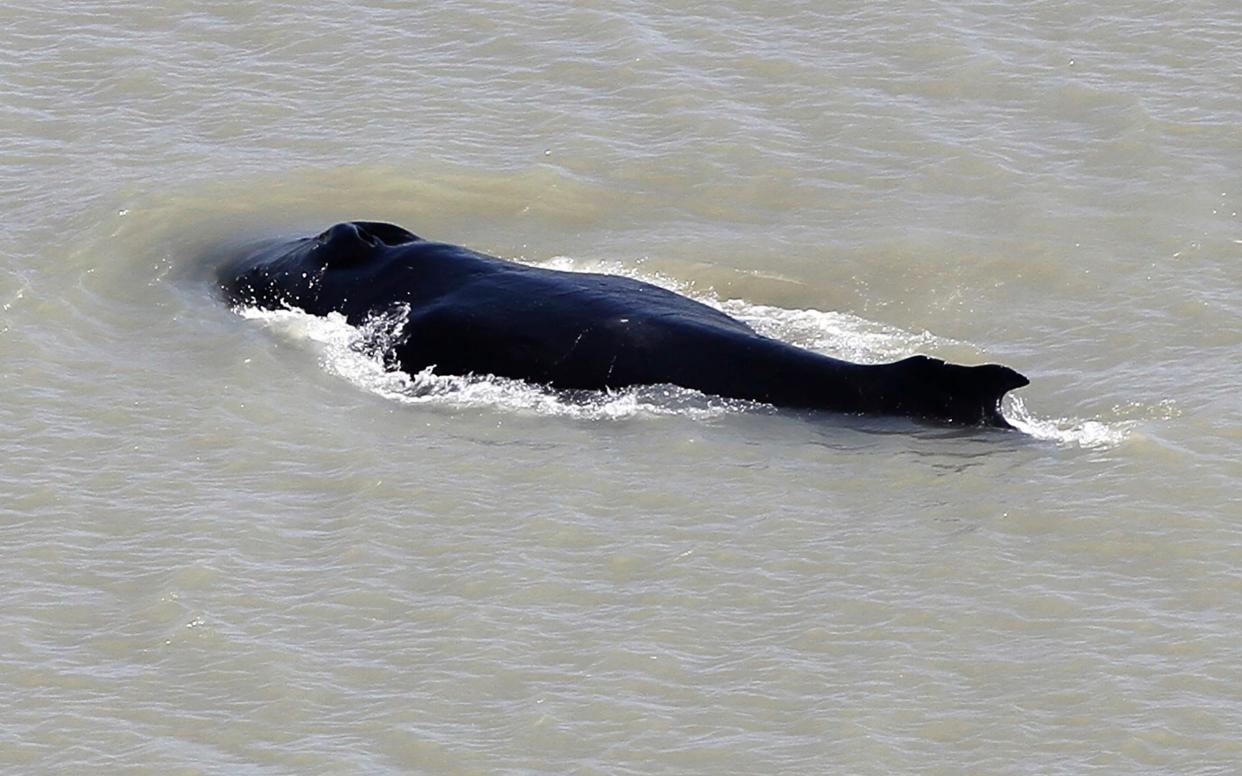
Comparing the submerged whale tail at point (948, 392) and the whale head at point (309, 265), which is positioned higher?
the whale head at point (309, 265)

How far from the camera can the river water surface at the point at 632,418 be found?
1276cm

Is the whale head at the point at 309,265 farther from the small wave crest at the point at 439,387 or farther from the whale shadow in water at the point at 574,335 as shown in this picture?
the small wave crest at the point at 439,387

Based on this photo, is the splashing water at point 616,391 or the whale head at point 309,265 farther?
the whale head at point 309,265

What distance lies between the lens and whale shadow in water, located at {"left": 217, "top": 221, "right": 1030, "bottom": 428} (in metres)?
16.2

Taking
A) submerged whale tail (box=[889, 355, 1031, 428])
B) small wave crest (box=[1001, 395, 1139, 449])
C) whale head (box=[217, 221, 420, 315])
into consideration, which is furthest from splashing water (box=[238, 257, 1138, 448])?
submerged whale tail (box=[889, 355, 1031, 428])

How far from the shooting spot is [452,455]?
16.1m

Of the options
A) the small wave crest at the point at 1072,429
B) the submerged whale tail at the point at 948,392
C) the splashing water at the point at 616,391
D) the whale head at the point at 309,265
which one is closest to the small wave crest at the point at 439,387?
the splashing water at the point at 616,391

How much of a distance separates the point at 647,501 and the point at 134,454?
389 cm

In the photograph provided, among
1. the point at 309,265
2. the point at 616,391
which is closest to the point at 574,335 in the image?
the point at 616,391

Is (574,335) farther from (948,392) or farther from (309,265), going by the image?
(948,392)

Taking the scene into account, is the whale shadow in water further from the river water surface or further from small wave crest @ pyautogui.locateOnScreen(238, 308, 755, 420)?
the river water surface

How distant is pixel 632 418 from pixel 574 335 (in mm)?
988

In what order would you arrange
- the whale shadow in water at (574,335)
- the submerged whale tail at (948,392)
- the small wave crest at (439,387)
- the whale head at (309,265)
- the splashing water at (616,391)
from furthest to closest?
1. the whale head at (309,265)
2. the small wave crest at (439,387)
3. the splashing water at (616,391)
4. the whale shadow in water at (574,335)
5. the submerged whale tail at (948,392)

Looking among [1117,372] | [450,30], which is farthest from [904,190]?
[450,30]
